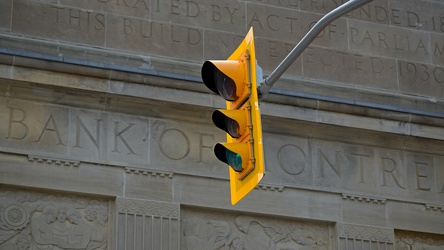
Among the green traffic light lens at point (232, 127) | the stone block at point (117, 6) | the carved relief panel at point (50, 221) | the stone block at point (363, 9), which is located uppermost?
the stone block at point (363, 9)

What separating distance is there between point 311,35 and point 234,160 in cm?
145

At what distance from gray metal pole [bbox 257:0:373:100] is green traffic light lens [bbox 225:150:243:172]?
0.73 m

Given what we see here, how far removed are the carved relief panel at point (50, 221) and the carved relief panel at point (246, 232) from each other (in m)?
1.38

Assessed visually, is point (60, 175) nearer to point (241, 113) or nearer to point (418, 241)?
point (418, 241)

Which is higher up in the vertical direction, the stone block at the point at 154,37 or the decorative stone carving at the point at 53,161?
the stone block at the point at 154,37

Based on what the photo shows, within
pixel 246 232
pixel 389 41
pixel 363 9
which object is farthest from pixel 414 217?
pixel 363 9

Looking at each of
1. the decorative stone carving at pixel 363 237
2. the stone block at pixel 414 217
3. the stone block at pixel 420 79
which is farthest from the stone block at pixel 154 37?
the stone block at pixel 414 217

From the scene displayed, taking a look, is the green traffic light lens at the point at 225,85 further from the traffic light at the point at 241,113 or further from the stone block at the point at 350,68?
the stone block at the point at 350,68

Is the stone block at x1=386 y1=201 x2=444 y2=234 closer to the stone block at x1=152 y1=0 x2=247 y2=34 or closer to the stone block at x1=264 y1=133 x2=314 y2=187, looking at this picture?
the stone block at x1=264 y1=133 x2=314 y2=187

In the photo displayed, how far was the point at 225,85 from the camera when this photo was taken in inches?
502

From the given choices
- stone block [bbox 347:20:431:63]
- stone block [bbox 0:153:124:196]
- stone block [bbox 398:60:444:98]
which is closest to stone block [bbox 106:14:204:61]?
stone block [bbox 0:153:124:196]

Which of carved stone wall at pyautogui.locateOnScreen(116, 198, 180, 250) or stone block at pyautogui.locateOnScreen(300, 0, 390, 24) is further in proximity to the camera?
stone block at pyautogui.locateOnScreen(300, 0, 390, 24)

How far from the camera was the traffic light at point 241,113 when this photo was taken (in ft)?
40.6

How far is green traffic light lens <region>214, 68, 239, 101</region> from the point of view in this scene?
41.6ft
